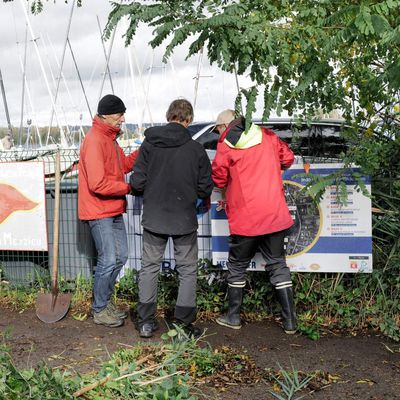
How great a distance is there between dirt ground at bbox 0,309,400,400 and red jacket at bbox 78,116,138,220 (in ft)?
3.50

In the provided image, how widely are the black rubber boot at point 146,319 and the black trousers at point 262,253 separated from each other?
735 millimetres

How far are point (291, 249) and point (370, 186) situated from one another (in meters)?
0.89

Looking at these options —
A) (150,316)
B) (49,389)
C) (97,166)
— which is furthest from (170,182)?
(49,389)

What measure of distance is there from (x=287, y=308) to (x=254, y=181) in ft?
3.72

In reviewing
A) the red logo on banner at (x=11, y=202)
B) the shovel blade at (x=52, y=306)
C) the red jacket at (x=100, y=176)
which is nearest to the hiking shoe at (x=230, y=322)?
the red jacket at (x=100, y=176)

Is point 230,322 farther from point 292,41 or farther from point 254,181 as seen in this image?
point 292,41

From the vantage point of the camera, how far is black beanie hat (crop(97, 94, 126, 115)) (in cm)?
538

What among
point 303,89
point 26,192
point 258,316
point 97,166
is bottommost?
point 258,316

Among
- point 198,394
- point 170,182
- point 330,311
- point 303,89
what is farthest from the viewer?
point 330,311

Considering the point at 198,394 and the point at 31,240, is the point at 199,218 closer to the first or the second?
the point at 31,240

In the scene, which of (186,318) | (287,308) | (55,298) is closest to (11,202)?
(55,298)

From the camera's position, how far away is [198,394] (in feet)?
13.1

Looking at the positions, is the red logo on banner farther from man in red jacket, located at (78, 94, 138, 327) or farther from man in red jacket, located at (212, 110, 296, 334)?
man in red jacket, located at (212, 110, 296, 334)

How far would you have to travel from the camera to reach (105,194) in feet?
17.5
